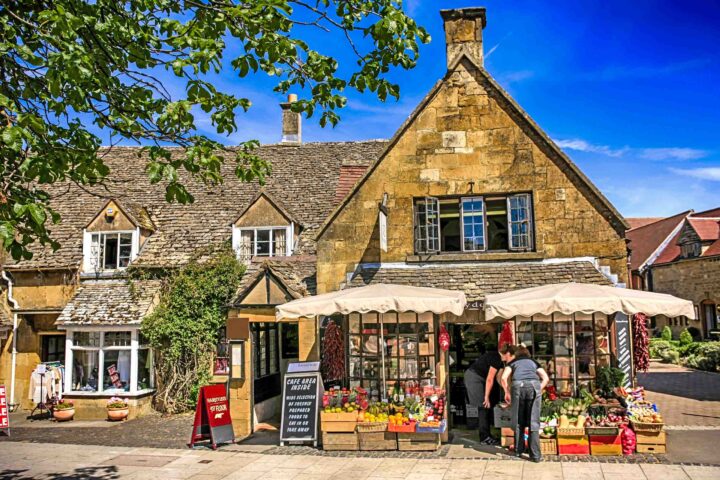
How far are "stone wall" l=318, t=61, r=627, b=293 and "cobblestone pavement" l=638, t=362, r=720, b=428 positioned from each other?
4.80 meters

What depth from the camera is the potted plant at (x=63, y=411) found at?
53.9 ft

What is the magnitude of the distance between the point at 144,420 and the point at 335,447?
740cm

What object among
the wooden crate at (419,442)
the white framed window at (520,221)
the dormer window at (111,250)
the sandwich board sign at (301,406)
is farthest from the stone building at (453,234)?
the dormer window at (111,250)

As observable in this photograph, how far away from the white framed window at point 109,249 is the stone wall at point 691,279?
29406mm

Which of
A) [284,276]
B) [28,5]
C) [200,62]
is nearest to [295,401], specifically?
[284,276]

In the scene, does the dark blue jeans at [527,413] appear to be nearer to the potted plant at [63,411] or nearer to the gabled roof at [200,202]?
the gabled roof at [200,202]

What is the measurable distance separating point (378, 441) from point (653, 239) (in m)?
37.2

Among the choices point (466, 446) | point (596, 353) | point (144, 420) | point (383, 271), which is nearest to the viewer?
point (466, 446)

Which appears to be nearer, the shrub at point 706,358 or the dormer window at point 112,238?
the dormer window at point 112,238

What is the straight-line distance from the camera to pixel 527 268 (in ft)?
41.1

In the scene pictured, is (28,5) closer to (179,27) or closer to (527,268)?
(179,27)

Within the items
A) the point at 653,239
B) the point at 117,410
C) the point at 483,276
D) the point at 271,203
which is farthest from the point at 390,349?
the point at 653,239

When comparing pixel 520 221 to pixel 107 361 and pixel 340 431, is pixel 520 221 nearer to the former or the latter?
pixel 340 431

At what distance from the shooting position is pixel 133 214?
1889cm
